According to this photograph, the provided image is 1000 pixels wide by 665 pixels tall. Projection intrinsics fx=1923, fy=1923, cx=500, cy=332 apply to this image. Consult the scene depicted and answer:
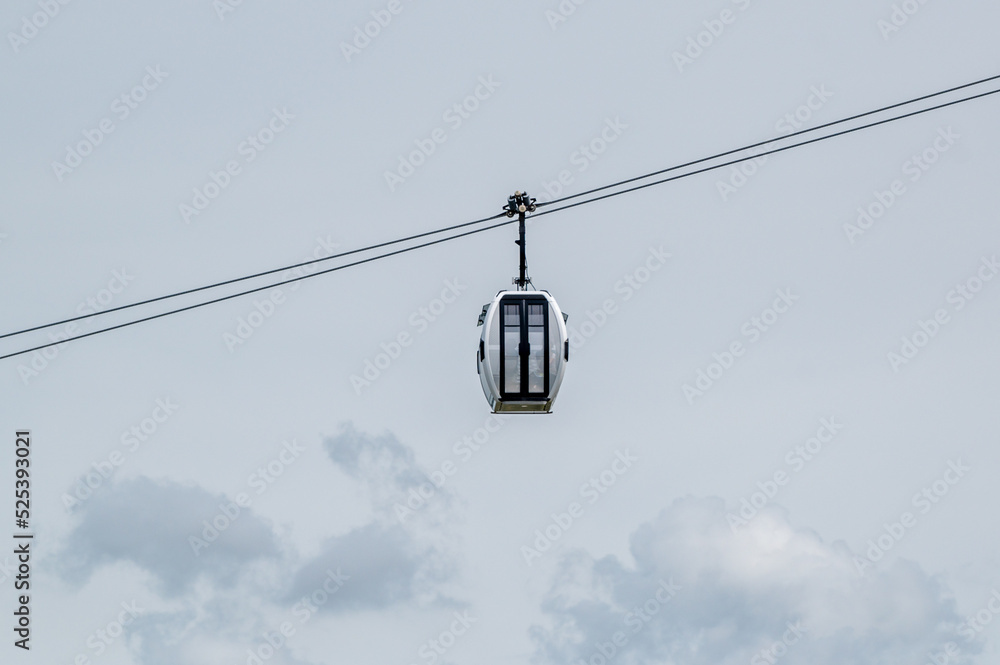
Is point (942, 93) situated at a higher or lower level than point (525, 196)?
higher

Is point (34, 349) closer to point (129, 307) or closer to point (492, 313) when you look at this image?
point (129, 307)

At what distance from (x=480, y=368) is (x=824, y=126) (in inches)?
382

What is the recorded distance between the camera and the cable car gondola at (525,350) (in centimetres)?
4294

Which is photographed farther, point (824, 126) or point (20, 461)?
point (20, 461)

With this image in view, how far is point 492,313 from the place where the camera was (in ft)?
142

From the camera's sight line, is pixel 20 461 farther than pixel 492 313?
Yes

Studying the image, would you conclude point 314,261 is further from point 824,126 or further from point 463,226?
point 824,126

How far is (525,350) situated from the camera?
141 feet

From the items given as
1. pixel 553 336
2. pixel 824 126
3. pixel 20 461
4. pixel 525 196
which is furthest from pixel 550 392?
pixel 20 461

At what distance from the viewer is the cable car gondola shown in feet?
141

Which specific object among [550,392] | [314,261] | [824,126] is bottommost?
[550,392]

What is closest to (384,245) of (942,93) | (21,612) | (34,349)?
(34,349)

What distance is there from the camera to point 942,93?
44.2m

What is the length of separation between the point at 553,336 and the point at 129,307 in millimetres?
9619
